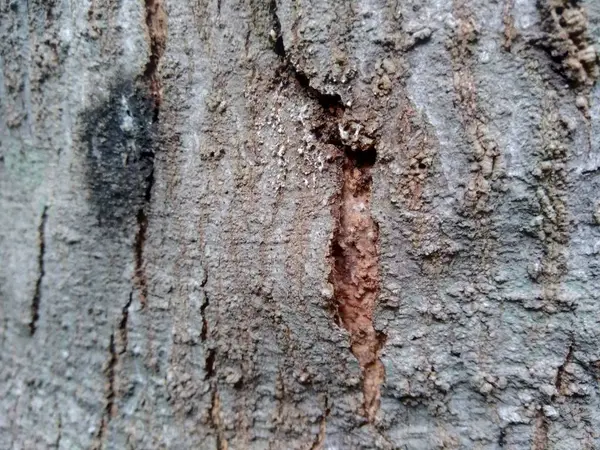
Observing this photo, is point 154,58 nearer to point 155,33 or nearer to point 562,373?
point 155,33

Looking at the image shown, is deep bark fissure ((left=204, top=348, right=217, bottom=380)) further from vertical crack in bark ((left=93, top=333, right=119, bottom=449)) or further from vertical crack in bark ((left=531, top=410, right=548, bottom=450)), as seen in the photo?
vertical crack in bark ((left=531, top=410, right=548, bottom=450))

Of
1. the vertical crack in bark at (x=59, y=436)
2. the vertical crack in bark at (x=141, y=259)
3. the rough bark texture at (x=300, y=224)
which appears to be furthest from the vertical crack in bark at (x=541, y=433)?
the vertical crack in bark at (x=59, y=436)

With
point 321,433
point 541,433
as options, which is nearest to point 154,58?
point 321,433

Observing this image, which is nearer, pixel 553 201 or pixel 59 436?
pixel 553 201

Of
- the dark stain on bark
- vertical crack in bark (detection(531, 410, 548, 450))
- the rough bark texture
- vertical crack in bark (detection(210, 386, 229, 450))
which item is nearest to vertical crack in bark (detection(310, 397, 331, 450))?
the rough bark texture

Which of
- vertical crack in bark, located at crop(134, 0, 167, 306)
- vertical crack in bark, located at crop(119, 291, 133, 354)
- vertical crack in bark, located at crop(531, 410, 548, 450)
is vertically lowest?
vertical crack in bark, located at crop(531, 410, 548, 450)

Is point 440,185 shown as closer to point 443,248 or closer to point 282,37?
point 443,248
